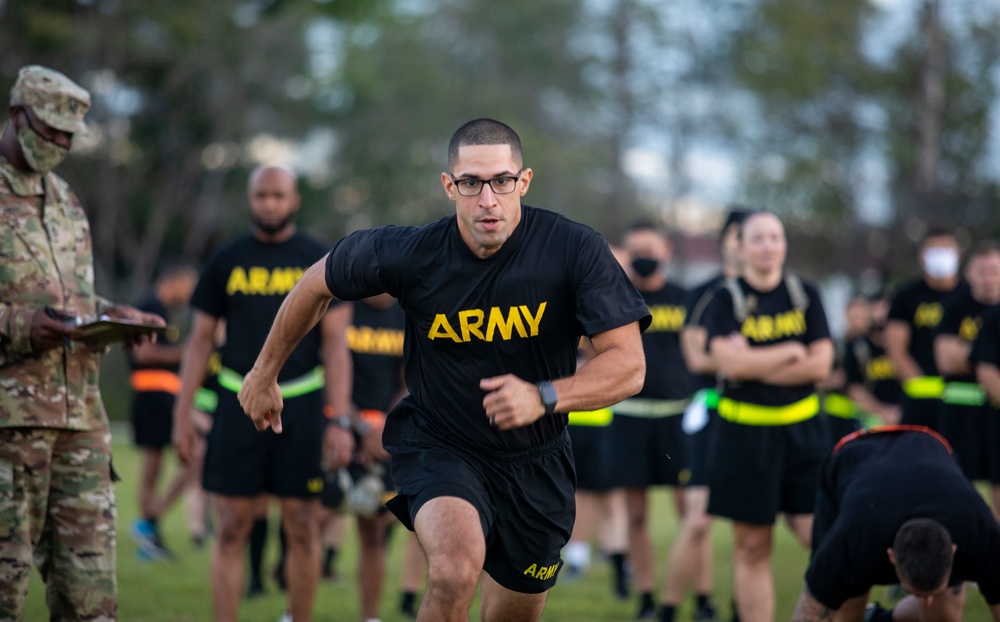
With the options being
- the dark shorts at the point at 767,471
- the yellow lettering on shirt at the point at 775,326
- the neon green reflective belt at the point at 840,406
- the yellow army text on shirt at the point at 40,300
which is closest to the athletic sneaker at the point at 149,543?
the yellow army text on shirt at the point at 40,300

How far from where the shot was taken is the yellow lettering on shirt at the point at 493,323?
543 cm

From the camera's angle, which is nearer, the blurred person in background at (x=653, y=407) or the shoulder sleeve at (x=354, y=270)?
the shoulder sleeve at (x=354, y=270)

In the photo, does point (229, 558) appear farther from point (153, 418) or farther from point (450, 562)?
point (153, 418)

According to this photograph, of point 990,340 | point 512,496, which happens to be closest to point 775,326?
point 990,340

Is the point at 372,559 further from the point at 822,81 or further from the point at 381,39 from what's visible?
the point at 381,39

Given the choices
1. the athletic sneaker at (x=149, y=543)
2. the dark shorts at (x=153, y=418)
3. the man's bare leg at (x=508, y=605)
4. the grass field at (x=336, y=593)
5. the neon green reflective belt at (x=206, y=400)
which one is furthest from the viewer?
the dark shorts at (x=153, y=418)

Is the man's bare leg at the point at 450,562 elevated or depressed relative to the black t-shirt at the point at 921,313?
depressed

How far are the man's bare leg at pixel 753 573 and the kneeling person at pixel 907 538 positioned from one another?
1029 millimetres

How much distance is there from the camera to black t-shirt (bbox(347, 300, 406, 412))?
32.6 ft

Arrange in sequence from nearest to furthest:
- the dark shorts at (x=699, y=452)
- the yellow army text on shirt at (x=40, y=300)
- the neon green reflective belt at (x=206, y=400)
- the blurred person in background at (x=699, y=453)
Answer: the yellow army text on shirt at (x=40, y=300) → the blurred person in background at (x=699, y=453) → the dark shorts at (x=699, y=452) → the neon green reflective belt at (x=206, y=400)

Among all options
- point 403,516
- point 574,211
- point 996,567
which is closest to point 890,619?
point 996,567

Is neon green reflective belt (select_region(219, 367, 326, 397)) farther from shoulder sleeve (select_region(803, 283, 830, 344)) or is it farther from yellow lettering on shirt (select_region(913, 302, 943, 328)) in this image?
yellow lettering on shirt (select_region(913, 302, 943, 328))

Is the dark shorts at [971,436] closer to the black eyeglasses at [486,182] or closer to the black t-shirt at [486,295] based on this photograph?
the black t-shirt at [486,295]

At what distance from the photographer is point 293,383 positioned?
823 centimetres
